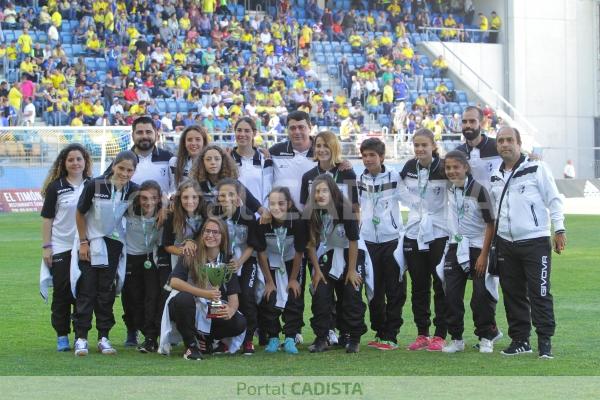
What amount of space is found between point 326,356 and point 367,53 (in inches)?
1226

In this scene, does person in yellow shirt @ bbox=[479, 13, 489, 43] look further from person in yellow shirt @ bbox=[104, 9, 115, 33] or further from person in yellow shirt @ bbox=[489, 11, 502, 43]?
person in yellow shirt @ bbox=[104, 9, 115, 33]

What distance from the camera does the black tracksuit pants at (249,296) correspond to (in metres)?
9.27

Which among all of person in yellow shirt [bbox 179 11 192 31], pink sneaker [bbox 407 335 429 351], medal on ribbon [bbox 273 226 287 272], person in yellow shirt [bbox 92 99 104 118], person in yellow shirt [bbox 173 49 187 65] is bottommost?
pink sneaker [bbox 407 335 429 351]

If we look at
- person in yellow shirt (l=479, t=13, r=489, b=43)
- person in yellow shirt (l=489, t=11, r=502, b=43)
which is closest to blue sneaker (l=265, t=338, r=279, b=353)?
person in yellow shirt (l=479, t=13, r=489, b=43)

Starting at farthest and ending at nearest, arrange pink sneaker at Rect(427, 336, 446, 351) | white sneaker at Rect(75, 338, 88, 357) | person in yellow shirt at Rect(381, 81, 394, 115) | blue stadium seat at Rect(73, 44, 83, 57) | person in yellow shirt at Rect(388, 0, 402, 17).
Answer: person in yellow shirt at Rect(388, 0, 402, 17)
person in yellow shirt at Rect(381, 81, 394, 115)
blue stadium seat at Rect(73, 44, 83, 57)
pink sneaker at Rect(427, 336, 446, 351)
white sneaker at Rect(75, 338, 88, 357)

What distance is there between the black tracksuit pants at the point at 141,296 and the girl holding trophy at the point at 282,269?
930 millimetres

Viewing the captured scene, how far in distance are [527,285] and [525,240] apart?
0.38m

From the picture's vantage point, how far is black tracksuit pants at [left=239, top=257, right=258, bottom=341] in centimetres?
927

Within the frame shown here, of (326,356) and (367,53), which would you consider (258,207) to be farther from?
(367,53)

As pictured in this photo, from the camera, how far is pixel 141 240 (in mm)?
9586

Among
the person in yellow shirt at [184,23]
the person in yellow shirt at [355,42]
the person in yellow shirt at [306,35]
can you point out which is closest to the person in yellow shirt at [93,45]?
the person in yellow shirt at [184,23]

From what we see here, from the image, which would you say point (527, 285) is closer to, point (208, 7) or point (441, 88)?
point (208, 7)

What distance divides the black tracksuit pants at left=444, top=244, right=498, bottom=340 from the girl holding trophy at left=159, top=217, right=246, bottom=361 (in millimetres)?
1771

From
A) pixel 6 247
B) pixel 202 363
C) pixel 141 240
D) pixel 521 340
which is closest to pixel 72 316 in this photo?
pixel 141 240
